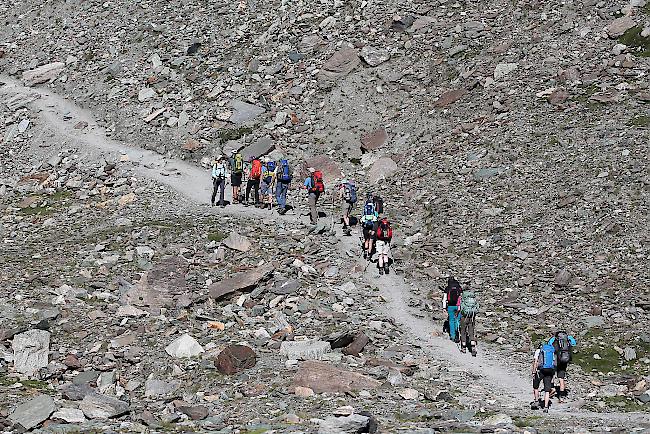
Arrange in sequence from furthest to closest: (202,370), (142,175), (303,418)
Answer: (142,175)
(202,370)
(303,418)

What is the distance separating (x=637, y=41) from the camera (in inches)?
1548

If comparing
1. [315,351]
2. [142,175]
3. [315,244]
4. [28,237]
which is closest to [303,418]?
[315,351]

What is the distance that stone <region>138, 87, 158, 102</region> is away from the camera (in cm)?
4972

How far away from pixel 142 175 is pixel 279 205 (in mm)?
9321

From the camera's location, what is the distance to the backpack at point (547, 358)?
19.5 meters

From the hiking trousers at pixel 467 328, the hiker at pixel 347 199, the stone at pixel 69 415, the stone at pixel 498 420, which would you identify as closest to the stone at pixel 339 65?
the hiker at pixel 347 199

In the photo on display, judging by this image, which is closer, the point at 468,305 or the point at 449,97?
the point at 468,305

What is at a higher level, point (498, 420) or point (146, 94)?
point (146, 94)

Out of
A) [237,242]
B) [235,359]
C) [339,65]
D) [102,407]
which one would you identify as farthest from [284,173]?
[102,407]

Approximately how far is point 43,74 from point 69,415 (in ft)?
143

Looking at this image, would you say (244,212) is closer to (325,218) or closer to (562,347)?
(325,218)

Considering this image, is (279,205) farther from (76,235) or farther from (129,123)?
(129,123)

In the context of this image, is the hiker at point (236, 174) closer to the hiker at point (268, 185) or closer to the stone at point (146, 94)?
the hiker at point (268, 185)

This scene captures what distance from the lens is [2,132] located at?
1960 inches
